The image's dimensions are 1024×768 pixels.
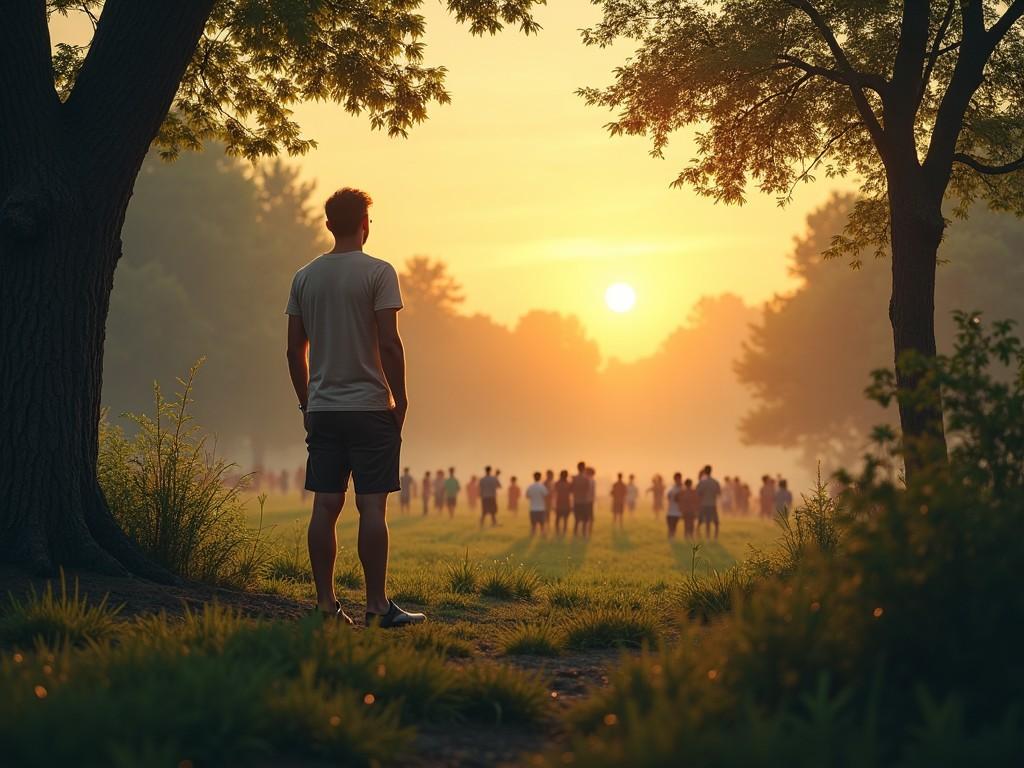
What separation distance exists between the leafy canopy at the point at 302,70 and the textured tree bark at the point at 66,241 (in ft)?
8.60

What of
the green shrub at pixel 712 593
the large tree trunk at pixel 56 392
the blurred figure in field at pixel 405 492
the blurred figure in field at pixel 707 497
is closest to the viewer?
the large tree trunk at pixel 56 392

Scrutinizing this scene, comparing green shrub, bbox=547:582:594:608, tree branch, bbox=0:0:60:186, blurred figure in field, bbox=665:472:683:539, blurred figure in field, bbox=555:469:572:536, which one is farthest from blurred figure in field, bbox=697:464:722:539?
tree branch, bbox=0:0:60:186

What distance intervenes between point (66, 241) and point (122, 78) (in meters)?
1.13

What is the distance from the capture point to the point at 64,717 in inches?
133

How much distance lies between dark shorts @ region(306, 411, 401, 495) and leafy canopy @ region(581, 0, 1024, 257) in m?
6.38

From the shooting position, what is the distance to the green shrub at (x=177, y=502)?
7.80 metres

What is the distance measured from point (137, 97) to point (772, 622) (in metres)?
5.49

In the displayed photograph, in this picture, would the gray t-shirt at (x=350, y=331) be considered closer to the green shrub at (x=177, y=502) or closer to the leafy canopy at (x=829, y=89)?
the green shrub at (x=177, y=502)

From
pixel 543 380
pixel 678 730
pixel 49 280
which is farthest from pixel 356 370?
pixel 543 380

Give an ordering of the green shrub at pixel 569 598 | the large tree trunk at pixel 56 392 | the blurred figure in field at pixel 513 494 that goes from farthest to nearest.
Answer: the blurred figure in field at pixel 513 494 → the green shrub at pixel 569 598 → the large tree trunk at pixel 56 392

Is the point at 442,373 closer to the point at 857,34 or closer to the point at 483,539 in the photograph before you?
the point at 483,539

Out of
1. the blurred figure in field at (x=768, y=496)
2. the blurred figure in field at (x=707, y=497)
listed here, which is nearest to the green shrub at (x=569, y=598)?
the blurred figure in field at (x=707, y=497)

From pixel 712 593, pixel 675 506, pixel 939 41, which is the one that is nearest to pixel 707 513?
pixel 675 506

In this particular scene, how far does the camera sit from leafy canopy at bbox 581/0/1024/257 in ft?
34.4
